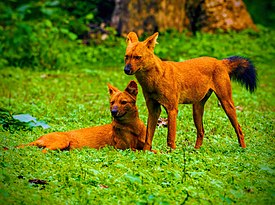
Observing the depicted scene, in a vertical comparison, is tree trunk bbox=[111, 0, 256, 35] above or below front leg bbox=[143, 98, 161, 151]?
above

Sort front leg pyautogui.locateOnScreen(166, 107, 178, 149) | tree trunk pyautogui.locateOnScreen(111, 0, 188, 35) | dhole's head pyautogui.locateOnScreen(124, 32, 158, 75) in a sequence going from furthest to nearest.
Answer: tree trunk pyautogui.locateOnScreen(111, 0, 188, 35) → front leg pyautogui.locateOnScreen(166, 107, 178, 149) → dhole's head pyautogui.locateOnScreen(124, 32, 158, 75)

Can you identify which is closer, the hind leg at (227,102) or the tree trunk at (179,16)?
the hind leg at (227,102)

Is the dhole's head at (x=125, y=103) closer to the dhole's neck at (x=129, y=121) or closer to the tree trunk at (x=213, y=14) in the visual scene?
the dhole's neck at (x=129, y=121)

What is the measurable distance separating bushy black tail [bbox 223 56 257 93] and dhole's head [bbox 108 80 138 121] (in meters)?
A: 1.50

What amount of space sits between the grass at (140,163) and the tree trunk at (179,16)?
14.8 feet

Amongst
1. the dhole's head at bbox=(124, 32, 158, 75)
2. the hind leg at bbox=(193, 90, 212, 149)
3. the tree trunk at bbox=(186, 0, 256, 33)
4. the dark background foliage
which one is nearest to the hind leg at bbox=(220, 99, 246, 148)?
the hind leg at bbox=(193, 90, 212, 149)

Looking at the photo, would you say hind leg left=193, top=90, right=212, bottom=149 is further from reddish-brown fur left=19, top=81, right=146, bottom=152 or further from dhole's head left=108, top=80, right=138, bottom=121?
dhole's head left=108, top=80, right=138, bottom=121

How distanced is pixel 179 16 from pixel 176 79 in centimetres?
961

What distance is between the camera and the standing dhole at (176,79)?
8.32 metres

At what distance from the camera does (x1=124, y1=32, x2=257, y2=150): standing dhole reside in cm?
832

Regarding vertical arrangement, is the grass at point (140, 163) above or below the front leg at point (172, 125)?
below

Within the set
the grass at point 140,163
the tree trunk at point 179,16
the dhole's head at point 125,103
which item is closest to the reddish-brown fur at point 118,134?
the dhole's head at point 125,103

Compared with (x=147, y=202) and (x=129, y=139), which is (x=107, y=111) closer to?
(x=129, y=139)

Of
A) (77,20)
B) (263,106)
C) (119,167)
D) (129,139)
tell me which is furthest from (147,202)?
(77,20)
